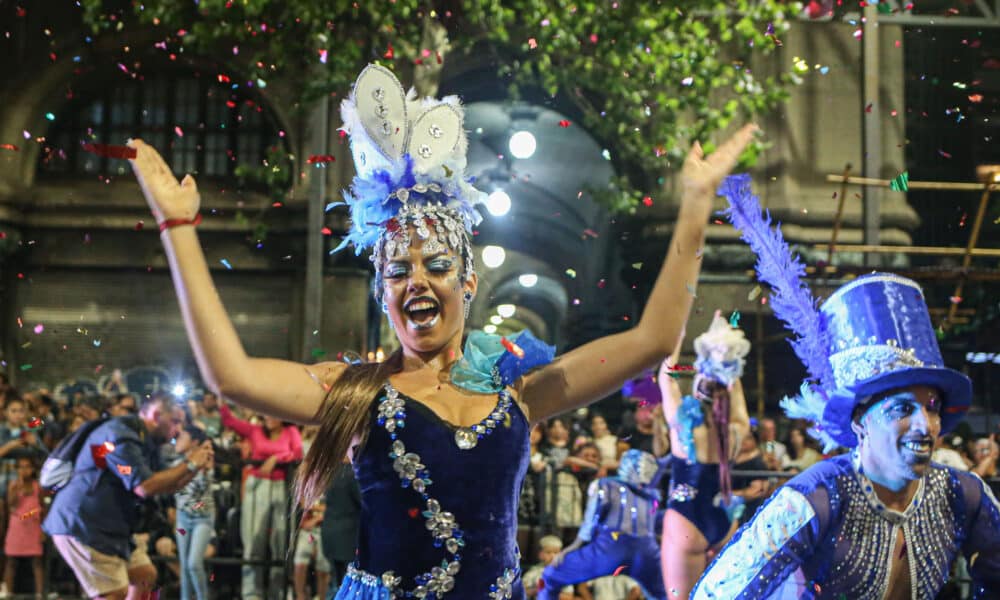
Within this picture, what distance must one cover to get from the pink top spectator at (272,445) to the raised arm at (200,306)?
570 cm

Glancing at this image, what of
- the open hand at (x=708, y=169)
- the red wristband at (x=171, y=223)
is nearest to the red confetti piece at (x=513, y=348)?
the open hand at (x=708, y=169)

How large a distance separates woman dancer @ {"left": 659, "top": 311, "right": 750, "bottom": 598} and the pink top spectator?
9.37 ft

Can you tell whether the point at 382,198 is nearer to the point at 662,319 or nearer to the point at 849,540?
the point at 662,319

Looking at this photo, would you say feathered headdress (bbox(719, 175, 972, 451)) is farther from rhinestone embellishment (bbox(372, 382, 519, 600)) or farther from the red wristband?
the red wristband

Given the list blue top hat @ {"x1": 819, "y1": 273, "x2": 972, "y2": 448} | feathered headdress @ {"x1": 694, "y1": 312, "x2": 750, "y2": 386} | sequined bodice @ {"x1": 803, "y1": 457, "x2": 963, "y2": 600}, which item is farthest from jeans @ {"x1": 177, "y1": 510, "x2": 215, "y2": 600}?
sequined bodice @ {"x1": 803, "y1": 457, "x2": 963, "y2": 600}

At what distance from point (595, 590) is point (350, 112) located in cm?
564

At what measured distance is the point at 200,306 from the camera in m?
2.65

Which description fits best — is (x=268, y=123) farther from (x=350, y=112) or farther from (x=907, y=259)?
(x=350, y=112)

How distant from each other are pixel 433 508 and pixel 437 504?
0.01 meters

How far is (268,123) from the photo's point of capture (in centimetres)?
1541

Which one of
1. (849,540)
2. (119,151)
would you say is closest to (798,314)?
(849,540)

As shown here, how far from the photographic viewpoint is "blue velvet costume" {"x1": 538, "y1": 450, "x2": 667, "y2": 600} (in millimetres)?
7098

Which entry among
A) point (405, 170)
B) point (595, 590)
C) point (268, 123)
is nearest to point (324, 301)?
point (268, 123)

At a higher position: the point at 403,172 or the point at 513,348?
the point at 403,172
